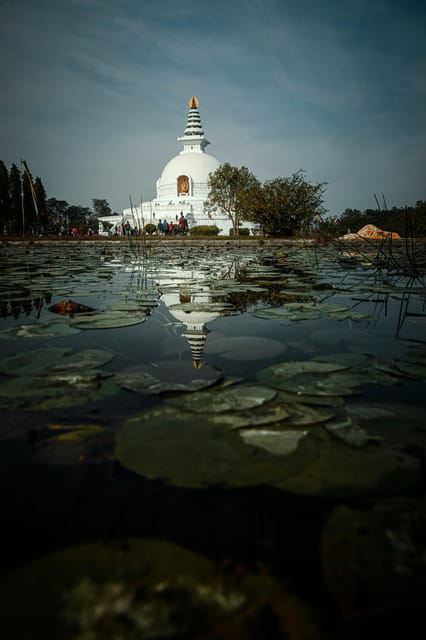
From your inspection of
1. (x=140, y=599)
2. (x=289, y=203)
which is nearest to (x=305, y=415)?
(x=140, y=599)

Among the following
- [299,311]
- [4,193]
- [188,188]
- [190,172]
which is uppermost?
[190,172]

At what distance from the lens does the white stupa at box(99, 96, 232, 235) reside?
102ft

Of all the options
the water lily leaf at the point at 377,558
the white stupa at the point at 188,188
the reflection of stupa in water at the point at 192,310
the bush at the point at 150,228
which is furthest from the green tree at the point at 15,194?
the water lily leaf at the point at 377,558

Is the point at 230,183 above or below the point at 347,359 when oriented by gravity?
above

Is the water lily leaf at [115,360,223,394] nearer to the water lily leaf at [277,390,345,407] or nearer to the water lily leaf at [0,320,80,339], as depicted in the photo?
the water lily leaf at [277,390,345,407]

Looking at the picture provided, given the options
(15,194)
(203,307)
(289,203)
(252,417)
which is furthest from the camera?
(15,194)

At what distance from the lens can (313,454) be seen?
83cm

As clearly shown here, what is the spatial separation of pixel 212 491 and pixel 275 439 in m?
0.24

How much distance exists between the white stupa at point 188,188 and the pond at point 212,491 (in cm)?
2881

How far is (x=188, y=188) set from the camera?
34094mm

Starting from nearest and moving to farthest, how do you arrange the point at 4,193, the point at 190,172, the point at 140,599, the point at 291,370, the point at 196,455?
the point at 140,599
the point at 196,455
the point at 291,370
the point at 4,193
the point at 190,172

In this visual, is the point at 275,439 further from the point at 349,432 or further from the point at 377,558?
the point at 377,558

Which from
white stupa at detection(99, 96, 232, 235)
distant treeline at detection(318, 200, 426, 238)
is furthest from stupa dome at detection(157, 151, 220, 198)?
distant treeline at detection(318, 200, 426, 238)

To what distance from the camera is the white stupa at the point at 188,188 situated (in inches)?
1221
